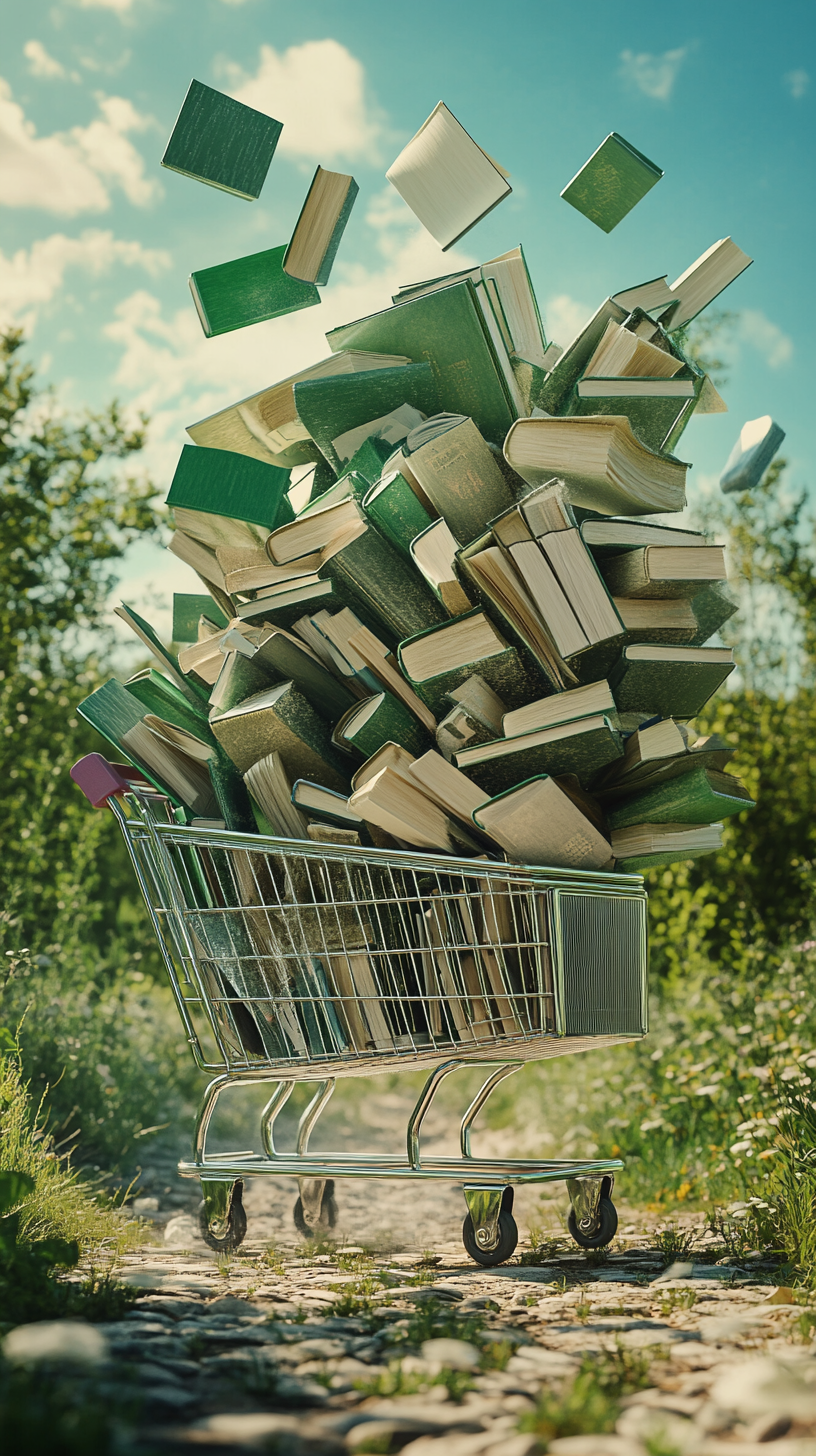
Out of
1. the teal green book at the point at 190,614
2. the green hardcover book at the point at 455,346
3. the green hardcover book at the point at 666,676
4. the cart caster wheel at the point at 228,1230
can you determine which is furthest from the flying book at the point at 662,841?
the teal green book at the point at 190,614

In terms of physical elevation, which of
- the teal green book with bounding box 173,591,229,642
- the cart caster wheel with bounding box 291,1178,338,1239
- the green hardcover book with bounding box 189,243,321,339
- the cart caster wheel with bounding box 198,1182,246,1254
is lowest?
the cart caster wheel with bounding box 291,1178,338,1239

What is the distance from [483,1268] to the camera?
2516mm

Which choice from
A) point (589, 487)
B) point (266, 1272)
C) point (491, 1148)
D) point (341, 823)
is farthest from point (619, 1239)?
point (491, 1148)

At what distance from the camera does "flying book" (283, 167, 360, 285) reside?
2992 mm

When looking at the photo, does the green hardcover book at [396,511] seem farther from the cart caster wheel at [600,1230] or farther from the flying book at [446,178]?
the cart caster wheel at [600,1230]

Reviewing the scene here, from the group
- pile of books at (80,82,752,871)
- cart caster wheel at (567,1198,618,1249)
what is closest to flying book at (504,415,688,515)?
pile of books at (80,82,752,871)

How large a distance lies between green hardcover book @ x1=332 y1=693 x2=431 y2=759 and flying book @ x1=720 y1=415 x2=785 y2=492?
1.29 metres

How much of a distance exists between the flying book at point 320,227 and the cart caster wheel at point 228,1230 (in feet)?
8.70

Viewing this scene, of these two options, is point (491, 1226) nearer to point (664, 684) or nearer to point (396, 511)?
point (664, 684)

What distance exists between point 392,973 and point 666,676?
102cm

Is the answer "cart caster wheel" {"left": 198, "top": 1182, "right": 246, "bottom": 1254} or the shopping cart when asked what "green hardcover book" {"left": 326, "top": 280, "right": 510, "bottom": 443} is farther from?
"cart caster wheel" {"left": 198, "top": 1182, "right": 246, "bottom": 1254}

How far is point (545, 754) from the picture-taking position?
245 centimetres

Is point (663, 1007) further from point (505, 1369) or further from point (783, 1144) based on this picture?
point (505, 1369)

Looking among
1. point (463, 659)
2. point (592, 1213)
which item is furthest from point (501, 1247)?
point (463, 659)
